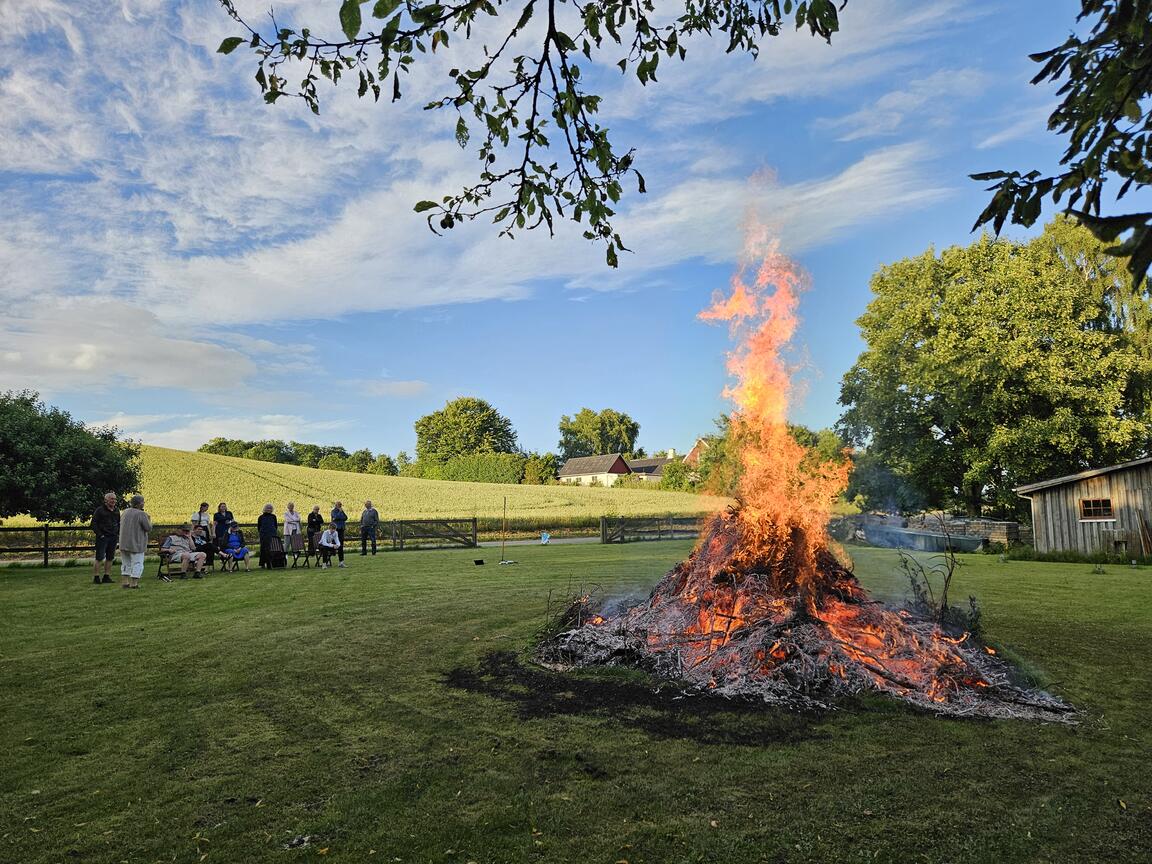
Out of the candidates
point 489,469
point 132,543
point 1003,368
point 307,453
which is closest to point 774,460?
point 132,543

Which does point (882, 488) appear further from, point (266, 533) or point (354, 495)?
point (354, 495)

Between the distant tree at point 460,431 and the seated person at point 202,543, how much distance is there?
7412cm

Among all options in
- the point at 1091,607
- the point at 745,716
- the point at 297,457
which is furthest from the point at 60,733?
the point at 297,457

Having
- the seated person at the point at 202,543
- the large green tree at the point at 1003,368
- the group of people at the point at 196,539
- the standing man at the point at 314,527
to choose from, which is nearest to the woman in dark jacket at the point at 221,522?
the group of people at the point at 196,539

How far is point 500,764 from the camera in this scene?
16.0ft

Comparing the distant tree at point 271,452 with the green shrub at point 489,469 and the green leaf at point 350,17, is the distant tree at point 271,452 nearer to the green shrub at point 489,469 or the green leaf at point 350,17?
the green shrub at point 489,469

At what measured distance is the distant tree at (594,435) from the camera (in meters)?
121

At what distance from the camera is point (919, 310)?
31.5 meters

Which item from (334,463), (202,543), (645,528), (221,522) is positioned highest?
(334,463)

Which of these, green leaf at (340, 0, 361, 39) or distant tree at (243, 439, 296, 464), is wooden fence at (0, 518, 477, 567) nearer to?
green leaf at (340, 0, 361, 39)

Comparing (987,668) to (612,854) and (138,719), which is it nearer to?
(612,854)

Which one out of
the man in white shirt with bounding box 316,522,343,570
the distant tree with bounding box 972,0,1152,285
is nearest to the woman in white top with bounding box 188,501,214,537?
the man in white shirt with bounding box 316,522,343,570

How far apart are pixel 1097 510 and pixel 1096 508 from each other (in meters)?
0.08

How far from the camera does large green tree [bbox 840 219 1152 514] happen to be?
91.8 ft
